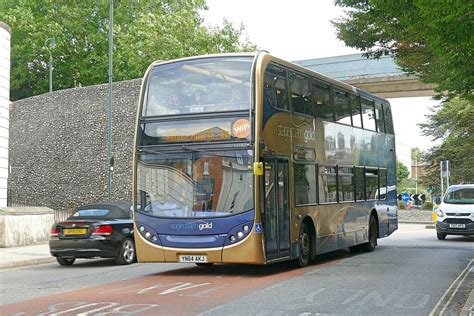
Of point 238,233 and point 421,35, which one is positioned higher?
point 421,35

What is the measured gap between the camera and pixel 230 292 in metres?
10.6

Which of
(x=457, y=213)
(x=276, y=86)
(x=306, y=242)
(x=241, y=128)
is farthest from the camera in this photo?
(x=457, y=213)

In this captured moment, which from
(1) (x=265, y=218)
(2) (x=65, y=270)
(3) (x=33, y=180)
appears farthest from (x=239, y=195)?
(3) (x=33, y=180)

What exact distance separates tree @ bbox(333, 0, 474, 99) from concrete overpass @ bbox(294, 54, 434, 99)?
24725 millimetres

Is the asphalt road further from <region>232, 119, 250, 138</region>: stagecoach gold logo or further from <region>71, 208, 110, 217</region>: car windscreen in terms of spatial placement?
<region>232, 119, 250, 138</region>: stagecoach gold logo

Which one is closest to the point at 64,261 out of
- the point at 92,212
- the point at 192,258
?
the point at 92,212

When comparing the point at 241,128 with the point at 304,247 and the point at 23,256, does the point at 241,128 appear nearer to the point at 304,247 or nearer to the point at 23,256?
the point at 304,247

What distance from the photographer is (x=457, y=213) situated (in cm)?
2400

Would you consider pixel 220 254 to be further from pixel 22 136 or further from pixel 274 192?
pixel 22 136

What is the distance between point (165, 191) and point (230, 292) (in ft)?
9.34

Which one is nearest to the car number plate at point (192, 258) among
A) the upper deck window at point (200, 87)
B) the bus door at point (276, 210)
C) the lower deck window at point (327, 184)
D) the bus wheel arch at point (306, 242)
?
the bus door at point (276, 210)

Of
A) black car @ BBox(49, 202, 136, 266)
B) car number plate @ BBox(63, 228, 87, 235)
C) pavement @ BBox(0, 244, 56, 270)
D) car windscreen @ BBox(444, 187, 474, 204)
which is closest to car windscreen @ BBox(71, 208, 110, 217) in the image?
black car @ BBox(49, 202, 136, 266)

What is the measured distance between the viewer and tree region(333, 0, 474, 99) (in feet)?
35.4

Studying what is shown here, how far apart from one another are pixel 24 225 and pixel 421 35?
45.3 feet
